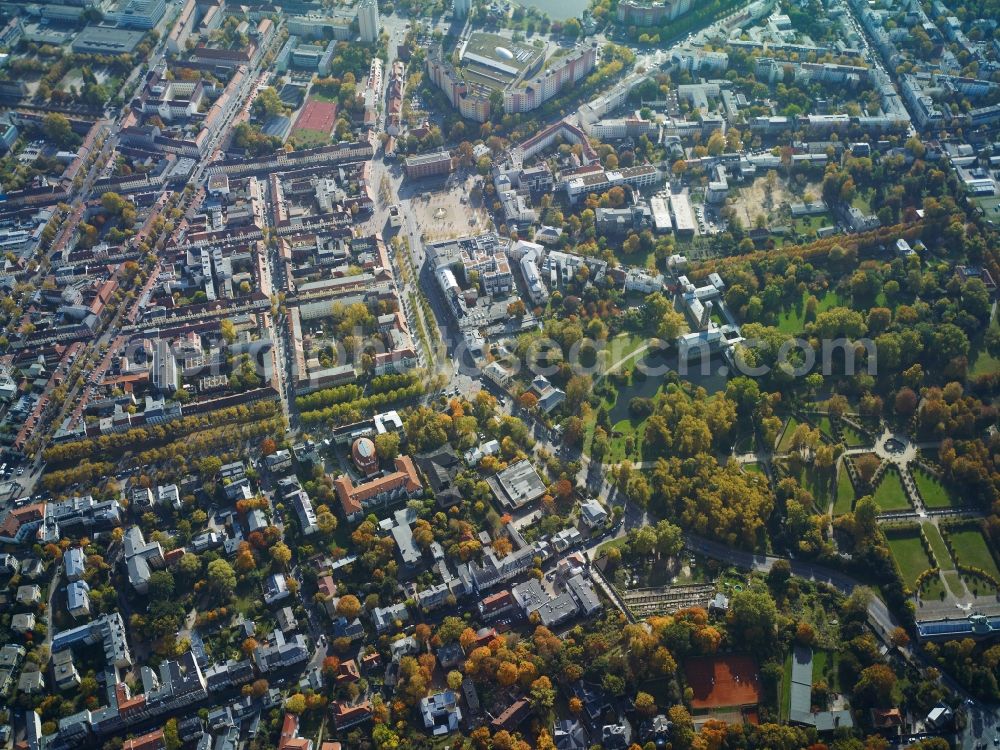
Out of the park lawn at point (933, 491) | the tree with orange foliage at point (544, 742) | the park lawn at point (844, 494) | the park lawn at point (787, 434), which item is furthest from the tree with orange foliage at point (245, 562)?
the park lawn at point (933, 491)

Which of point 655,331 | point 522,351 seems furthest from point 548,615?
point 655,331

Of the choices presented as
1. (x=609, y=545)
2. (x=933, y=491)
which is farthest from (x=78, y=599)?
(x=933, y=491)

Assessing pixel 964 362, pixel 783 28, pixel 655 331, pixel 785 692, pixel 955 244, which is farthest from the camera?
pixel 783 28

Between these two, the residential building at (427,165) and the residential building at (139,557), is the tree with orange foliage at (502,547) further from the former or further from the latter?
the residential building at (427,165)

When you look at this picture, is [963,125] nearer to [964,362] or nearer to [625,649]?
[964,362]

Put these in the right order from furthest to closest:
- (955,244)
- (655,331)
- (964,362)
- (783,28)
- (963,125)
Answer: (783,28) < (963,125) < (955,244) < (655,331) < (964,362)
